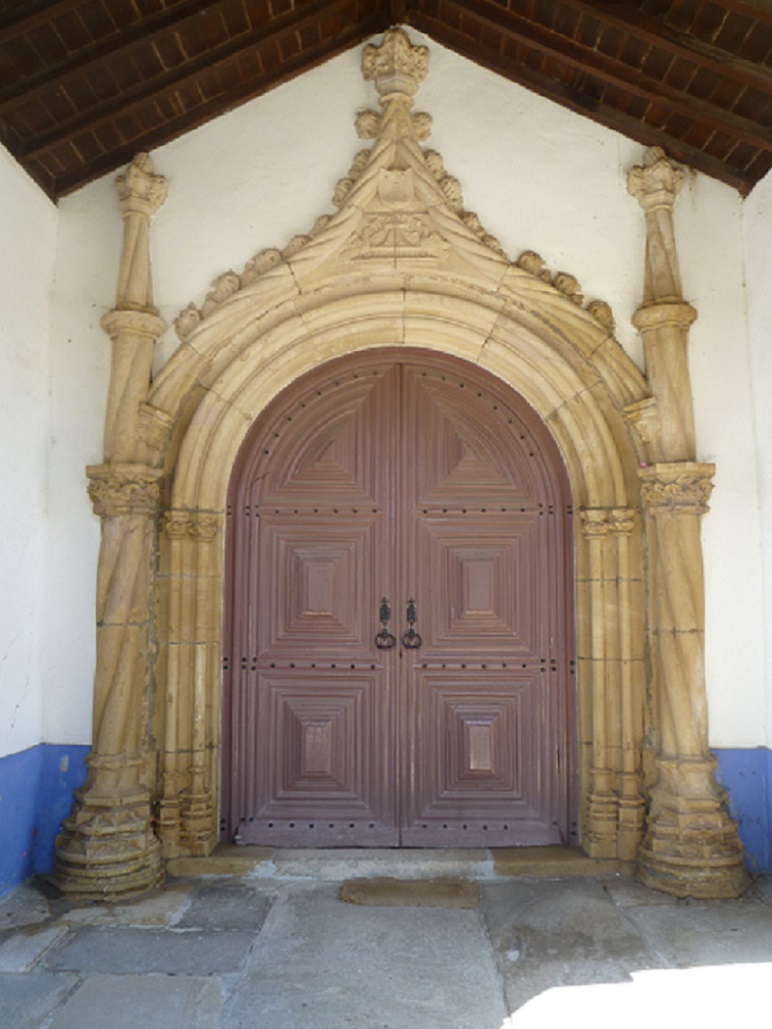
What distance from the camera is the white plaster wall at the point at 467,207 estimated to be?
409 cm

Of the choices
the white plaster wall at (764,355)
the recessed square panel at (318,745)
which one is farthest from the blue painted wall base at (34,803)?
the white plaster wall at (764,355)

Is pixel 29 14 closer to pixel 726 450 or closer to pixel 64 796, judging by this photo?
pixel 64 796

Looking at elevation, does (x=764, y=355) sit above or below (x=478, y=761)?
above

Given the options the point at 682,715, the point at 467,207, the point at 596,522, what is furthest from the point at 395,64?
the point at 682,715

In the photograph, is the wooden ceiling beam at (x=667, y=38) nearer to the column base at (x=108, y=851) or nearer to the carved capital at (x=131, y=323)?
the carved capital at (x=131, y=323)

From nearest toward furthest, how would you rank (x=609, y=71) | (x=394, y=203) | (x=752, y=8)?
1. (x=752, y=8)
2. (x=609, y=71)
3. (x=394, y=203)

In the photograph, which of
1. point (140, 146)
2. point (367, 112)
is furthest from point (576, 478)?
point (140, 146)

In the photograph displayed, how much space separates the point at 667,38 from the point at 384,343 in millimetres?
1938

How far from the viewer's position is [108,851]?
3736 millimetres

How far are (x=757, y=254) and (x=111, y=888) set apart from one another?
14.0 ft

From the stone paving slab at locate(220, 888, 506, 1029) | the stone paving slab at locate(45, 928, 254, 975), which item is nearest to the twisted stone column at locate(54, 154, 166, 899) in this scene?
the stone paving slab at locate(45, 928, 254, 975)

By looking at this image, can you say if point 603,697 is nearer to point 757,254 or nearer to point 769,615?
point 769,615

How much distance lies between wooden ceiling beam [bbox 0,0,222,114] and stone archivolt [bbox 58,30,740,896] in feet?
1.81

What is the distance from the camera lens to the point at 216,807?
4.21 meters
